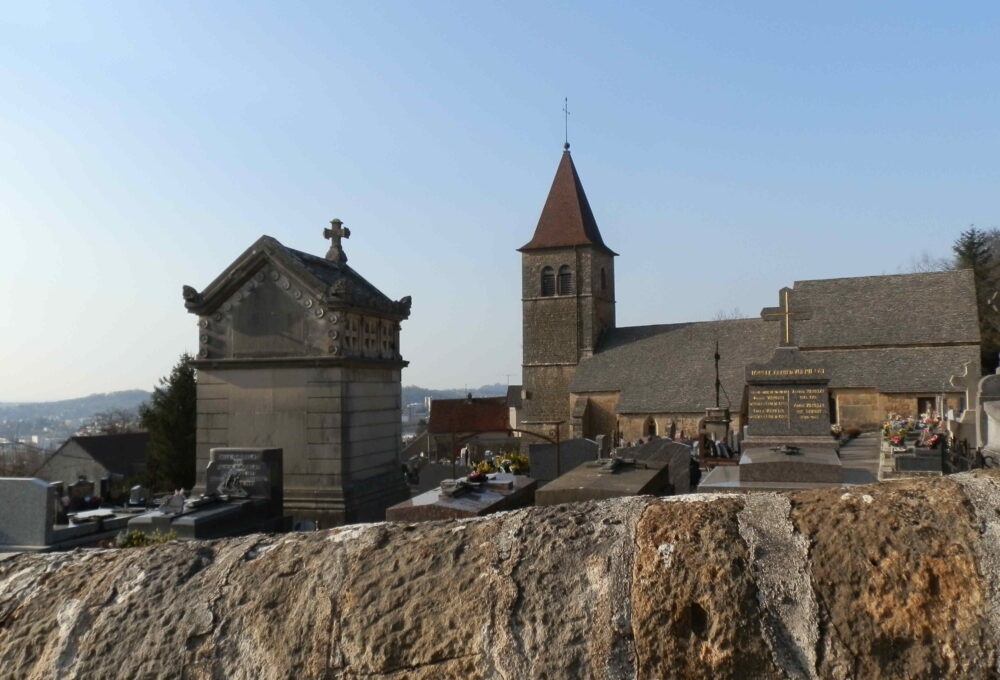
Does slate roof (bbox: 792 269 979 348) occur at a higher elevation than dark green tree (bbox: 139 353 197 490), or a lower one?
higher

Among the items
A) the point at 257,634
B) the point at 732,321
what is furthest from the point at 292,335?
the point at 732,321

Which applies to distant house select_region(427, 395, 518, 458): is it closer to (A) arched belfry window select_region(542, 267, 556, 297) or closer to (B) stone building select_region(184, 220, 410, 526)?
(A) arched belfry window select_region(542, 267, 556, 297)

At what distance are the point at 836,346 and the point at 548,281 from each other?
52.3ft

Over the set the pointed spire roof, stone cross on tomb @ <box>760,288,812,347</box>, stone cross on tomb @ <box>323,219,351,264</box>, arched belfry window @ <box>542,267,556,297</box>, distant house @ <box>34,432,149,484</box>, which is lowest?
distant house @ <box>34,432,149,484</box>

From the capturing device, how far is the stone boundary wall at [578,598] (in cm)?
169

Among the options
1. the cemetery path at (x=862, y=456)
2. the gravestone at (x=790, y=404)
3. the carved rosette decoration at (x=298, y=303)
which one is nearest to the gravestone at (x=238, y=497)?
the carved rosette decoration at (x=298, y=303)

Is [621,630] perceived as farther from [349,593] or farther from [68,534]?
[68,534]

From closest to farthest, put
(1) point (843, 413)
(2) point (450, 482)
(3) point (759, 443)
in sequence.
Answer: (2) point (450, 482) < (3) point (759, 443) < (1) point (843, 413)

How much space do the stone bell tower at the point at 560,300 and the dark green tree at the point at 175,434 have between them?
21.0m

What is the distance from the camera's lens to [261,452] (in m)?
10.7

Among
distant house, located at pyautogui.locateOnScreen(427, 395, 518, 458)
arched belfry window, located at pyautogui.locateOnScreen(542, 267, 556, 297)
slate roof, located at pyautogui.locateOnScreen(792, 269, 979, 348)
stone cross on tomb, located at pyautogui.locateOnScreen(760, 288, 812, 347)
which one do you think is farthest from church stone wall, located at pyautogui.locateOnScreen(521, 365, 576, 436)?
stone cross on tomb, located at pyautogui.locateOnScreen(760, 288, 812, 347)

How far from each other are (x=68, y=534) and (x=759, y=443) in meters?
9.90

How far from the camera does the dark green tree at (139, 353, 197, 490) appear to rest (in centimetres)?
2511

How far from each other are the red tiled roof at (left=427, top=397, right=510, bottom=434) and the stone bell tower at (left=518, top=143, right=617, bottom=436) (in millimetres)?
7950
